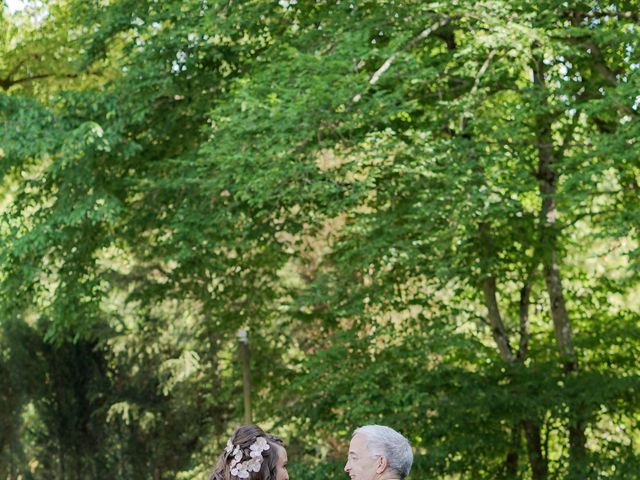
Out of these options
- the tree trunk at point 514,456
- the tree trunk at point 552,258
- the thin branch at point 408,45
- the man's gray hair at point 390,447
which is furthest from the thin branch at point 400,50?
the man's gray hair at point 390,447

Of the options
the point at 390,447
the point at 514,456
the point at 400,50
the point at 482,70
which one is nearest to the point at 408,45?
the point at 400,50

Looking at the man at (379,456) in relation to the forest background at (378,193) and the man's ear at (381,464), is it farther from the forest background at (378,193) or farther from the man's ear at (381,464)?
the forest background at (378,193)

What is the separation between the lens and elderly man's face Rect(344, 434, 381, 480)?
470 cm

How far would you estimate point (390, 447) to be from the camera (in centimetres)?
468

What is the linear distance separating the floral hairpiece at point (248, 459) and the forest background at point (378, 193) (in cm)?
858

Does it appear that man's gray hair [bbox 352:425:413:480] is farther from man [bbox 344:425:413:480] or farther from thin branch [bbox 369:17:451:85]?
thin branch [bbox 369:17:451:85]

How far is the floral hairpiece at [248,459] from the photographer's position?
4.46 meters

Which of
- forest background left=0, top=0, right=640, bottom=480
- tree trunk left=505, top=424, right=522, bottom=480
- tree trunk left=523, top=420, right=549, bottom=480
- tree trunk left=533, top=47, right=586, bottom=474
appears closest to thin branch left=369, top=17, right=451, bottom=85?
forest background left=0, top=0, right=640, bottom=480

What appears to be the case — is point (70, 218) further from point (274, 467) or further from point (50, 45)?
point (274, 467)

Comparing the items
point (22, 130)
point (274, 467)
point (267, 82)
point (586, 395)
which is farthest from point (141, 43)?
point (274, 467)

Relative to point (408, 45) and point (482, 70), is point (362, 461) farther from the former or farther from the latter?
point (408, 45)

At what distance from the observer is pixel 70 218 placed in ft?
51.2

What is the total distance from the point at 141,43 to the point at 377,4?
11.2 ft

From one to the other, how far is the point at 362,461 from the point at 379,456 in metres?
0.07
